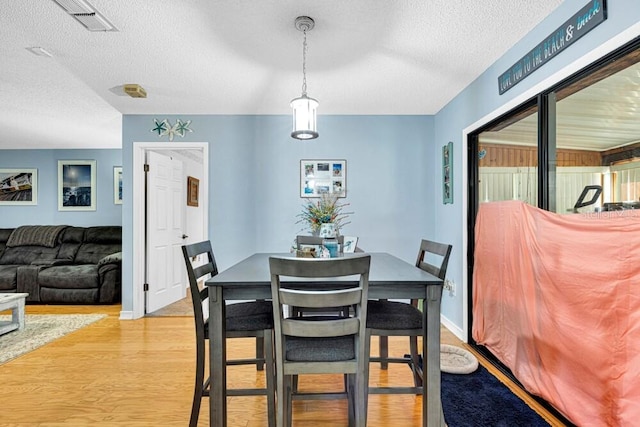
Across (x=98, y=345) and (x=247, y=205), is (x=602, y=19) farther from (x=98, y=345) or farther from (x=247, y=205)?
Result: (x=98, y=345)

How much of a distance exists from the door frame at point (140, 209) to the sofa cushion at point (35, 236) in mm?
2272

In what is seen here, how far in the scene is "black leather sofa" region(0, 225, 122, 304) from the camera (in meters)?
4.57

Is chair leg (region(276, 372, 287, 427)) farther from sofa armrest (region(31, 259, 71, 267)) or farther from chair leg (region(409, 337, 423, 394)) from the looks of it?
sofa armrest (region(31, 259, 71, 267))

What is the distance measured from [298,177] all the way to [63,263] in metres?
3.78

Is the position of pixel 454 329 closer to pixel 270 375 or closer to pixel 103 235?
pixel 270 375

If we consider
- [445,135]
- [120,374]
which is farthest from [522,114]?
[120,374]

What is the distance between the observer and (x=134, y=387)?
2.35 metres

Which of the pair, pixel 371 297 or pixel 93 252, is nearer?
pixel 371 297

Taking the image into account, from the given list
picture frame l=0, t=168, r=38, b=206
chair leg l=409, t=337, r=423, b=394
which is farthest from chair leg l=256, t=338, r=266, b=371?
picture frame l=0, t=168, r=38, b=206

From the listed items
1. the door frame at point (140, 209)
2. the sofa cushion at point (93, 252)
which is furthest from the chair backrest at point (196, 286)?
the sofa cushion at point (93, 252)

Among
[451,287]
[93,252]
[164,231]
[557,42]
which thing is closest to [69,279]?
[93,252]

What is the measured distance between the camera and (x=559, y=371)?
1.90 metres

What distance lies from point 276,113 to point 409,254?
2.27 m

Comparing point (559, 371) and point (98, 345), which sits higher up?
point (559, 371)
